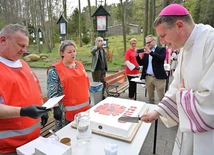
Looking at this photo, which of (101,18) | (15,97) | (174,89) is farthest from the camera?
(101,18)

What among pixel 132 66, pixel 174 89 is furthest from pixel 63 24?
pixel 174 89

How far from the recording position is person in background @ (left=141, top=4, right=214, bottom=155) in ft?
3.83

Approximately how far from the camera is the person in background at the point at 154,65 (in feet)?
12.4

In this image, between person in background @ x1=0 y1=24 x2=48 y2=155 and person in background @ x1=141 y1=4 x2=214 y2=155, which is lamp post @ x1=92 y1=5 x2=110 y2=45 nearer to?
person in background @ x1=0 y1=24 x2=48 y2=155

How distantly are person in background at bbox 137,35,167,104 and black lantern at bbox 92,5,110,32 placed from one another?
3.36 meters

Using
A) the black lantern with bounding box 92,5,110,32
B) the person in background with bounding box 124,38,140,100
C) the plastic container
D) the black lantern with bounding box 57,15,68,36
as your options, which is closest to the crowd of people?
the plastic container

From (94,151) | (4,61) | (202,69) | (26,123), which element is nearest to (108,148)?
(94,151)

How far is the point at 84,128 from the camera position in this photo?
153 centimetres

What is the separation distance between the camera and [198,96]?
46.7 inches

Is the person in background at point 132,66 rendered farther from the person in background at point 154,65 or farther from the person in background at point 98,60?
the person in background at point 154,65

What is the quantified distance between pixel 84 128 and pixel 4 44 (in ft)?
3.39

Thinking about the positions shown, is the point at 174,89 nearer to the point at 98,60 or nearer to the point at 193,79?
the point at 193,79

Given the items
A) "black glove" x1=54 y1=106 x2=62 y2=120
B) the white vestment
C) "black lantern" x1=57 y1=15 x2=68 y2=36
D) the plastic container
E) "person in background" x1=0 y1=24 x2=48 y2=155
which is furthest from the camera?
"black lantern" x1=57 y1=15 x2=68 y2=36

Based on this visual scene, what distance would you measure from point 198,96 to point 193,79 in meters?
0.14
